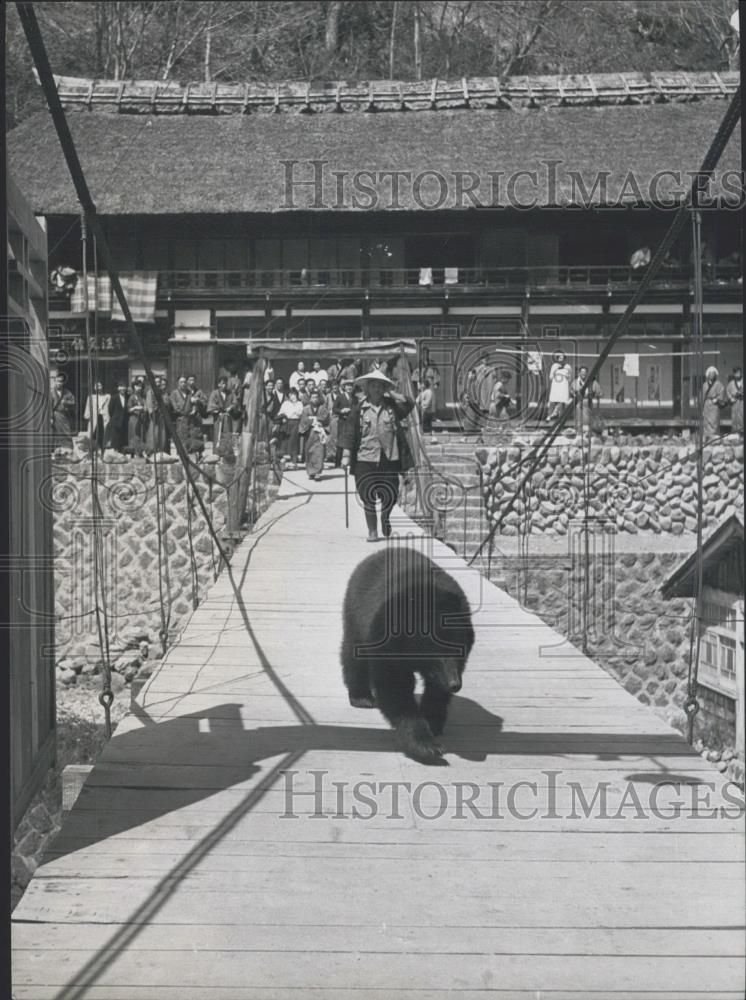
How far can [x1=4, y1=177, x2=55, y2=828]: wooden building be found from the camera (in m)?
2.64

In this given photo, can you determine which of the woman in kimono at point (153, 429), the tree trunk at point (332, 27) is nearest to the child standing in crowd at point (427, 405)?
the woman in kimono at point (153, 429)

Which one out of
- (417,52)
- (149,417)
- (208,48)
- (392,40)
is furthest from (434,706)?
(392,40)

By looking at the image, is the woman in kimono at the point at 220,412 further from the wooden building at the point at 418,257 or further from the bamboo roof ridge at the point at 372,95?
the bamboo roof ridge at the point at 372,95

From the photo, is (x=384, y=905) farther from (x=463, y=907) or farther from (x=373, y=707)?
(x=373, y=707)

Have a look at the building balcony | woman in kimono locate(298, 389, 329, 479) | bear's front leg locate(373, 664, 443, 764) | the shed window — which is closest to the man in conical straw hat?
bear's front leg locate(373, 664, 443, 764)

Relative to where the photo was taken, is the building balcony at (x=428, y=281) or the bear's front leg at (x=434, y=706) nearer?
the bear's front leg at (x=434, y=706)

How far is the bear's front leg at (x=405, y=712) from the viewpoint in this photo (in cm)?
303

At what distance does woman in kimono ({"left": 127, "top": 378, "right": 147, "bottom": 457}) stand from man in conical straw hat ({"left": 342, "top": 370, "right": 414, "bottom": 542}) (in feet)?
18.6

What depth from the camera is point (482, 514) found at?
38.6 ft

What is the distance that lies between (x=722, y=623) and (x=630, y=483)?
226cm

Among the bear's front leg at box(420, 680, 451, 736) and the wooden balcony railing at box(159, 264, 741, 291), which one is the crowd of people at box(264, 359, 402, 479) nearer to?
the wooden balcony railing at box(159, 264, 741, 291)

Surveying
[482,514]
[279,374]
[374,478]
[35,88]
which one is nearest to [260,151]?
[279,374]

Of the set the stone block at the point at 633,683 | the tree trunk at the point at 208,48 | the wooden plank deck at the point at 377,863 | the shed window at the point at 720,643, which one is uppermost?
the tree trunk at the point at 208,48

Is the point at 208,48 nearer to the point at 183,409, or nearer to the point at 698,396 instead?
the point at 183,409
